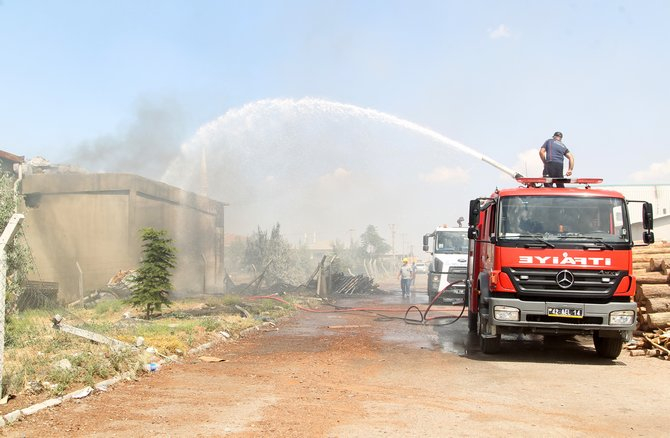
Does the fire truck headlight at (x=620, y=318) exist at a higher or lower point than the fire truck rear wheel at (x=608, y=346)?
higher

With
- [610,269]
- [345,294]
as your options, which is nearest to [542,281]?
[610,269]

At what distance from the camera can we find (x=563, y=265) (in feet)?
32.9

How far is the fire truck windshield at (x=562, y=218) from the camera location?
10305 millimetres

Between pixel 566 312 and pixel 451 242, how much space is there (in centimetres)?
1380

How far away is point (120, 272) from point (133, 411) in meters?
19.9

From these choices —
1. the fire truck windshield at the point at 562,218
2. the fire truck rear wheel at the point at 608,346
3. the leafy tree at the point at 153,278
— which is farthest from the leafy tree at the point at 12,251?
the fire truck rear wheel at the point at 608,346

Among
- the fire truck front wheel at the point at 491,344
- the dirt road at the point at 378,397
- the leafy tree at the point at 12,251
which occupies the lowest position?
the dirt road at the point at 378,397

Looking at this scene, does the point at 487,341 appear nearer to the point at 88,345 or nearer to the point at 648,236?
the point at 648,236

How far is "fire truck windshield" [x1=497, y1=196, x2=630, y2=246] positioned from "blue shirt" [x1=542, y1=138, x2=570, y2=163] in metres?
1.89

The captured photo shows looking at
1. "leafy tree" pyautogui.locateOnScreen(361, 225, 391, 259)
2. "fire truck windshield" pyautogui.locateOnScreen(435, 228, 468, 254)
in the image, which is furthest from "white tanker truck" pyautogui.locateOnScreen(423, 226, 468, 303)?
"leafy tree" pyautogui.locateOnScreen(361, 225, 391, 259)

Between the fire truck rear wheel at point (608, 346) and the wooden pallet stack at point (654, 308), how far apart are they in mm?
894

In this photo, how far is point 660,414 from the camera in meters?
6.84

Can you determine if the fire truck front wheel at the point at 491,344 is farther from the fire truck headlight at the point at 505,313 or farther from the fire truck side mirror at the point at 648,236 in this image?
the fire truck side mirror at the point at 648,236

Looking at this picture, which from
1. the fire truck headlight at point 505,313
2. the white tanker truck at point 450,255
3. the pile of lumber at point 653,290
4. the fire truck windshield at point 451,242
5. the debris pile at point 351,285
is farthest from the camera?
the debris pile at point 351,285
